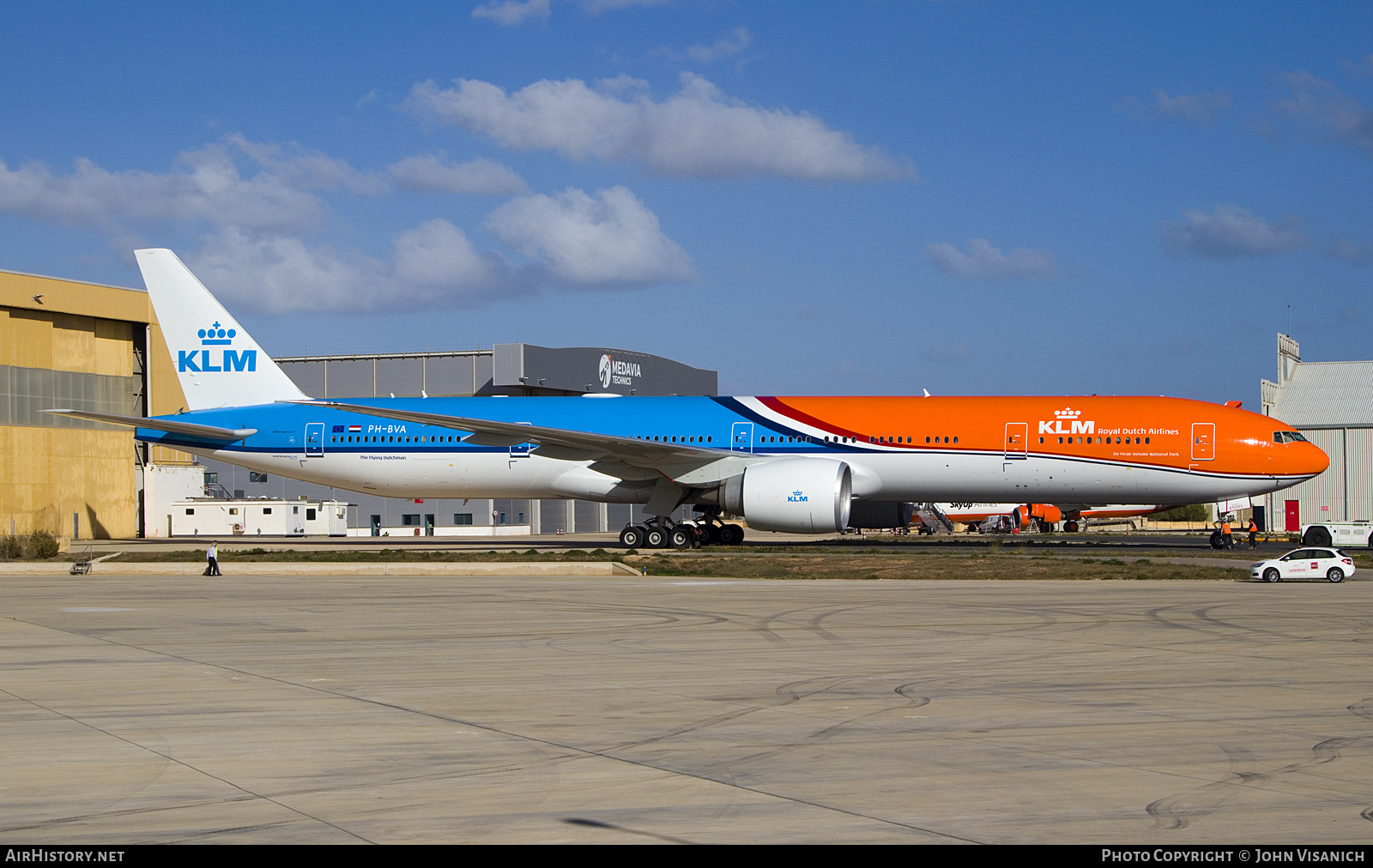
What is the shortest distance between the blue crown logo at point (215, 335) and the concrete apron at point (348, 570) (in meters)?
10.7

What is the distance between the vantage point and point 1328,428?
6438cm

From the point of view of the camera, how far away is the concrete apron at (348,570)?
24984 mm

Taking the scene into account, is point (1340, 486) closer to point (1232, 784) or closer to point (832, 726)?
point (832, 726)

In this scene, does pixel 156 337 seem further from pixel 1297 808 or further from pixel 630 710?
pixel 1297 808

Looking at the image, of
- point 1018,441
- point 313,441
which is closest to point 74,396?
point 313,441

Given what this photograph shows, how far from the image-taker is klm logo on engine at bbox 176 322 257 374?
36.4 meters

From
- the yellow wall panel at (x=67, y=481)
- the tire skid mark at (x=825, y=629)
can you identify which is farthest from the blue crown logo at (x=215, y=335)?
the tire skid mark at (x=825, y=629)

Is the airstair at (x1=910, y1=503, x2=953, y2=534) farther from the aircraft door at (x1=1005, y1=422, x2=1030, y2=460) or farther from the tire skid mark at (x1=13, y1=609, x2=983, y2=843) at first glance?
the tire skid mark at (x1=13, y1=609, x2=983, y2=843)

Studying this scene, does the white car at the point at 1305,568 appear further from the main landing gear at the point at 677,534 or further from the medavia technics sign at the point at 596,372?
the medavia technics sign at the point at 596,372

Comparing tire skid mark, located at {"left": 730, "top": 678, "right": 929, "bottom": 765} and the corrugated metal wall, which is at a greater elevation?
the corrugated metal wall

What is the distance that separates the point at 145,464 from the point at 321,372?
716 inches

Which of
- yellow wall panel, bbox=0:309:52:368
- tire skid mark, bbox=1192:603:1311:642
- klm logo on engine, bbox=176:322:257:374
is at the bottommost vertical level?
tire skid mark, bbox=1192:603:1311:642

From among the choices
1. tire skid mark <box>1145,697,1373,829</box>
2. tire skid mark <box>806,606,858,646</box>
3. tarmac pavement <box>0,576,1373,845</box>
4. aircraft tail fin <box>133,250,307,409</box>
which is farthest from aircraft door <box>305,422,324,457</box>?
tire skid mark <box>1145,697,1373,829</box>

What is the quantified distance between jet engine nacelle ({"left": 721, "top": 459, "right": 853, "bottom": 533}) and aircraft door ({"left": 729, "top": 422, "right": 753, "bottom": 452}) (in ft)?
7.15
